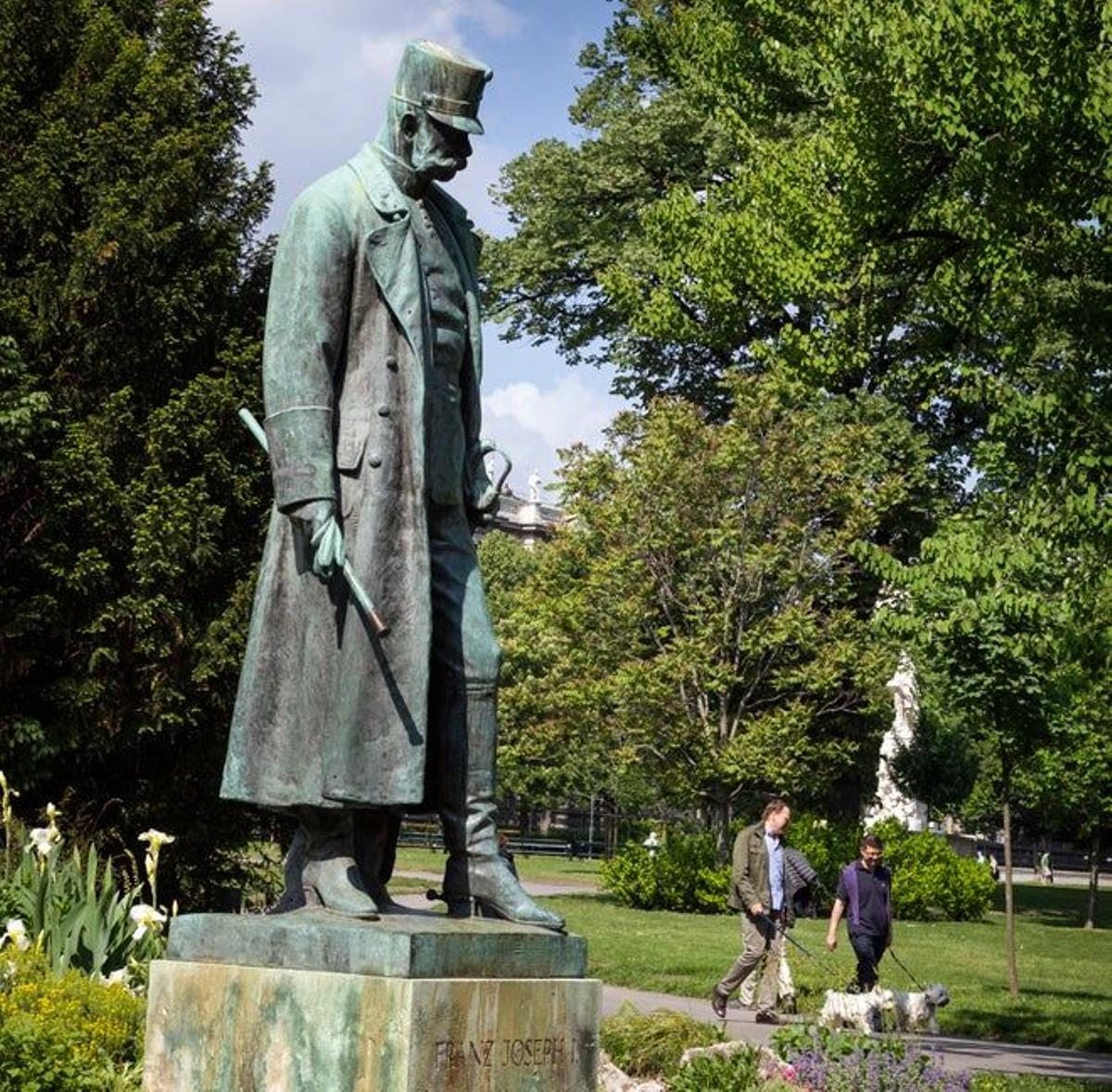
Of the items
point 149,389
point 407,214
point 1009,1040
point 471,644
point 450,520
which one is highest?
point 149,389

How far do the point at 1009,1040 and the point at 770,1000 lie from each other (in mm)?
2018

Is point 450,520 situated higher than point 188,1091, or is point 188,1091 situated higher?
point 450,520

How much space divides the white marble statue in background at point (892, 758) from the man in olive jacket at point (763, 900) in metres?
24.7

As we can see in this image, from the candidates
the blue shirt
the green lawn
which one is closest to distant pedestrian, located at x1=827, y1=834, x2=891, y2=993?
the blue shirt

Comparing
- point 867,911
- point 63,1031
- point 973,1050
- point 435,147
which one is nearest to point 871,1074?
point 63,1031

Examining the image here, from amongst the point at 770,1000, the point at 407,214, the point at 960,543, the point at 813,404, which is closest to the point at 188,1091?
the point at 407,214

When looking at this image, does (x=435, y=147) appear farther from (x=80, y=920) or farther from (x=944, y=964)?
(x=944, y=964)

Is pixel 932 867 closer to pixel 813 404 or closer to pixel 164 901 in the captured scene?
pixel 813 404

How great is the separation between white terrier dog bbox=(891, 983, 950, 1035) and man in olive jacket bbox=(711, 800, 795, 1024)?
1.37m

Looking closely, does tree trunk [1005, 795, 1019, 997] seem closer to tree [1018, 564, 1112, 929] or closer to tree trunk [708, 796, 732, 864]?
tree [1018, 564, 1112, 929]

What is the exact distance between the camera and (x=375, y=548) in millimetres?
5992

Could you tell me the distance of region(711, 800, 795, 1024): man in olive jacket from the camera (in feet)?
54.9

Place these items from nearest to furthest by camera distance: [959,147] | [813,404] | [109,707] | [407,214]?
[407,214], [959,147], [109,707], [813,404]

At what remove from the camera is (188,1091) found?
19.2ft
